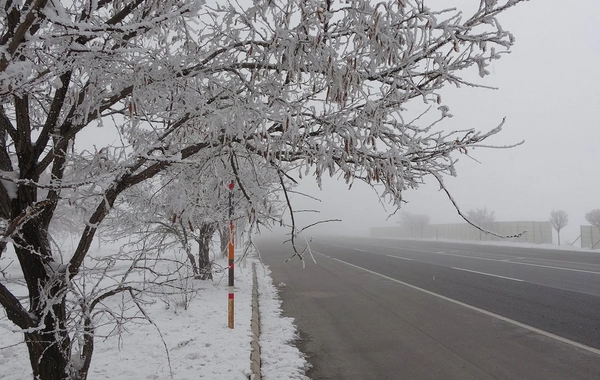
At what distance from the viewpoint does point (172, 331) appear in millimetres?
6898

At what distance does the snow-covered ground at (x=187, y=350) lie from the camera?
497 centimetres

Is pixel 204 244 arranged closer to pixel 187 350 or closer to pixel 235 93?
pixel 187 350

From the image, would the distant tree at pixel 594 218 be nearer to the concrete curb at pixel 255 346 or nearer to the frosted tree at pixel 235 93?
the concrete curb at pixel 255 346

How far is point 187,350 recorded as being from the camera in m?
5.82

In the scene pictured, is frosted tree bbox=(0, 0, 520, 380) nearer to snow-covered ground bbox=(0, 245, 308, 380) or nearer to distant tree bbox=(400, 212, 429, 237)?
snow-covered ground bbox=(0, 245, 308, 380)

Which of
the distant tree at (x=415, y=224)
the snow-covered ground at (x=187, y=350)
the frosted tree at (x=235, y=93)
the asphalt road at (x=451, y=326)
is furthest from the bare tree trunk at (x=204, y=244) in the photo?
the distant tree at (x=415, y=224)

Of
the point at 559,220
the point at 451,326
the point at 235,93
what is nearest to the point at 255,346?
the point at 451,326

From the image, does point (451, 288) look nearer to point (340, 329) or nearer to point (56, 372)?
point (340, 329)

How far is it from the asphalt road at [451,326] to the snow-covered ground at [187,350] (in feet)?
1.54

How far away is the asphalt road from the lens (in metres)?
5.51

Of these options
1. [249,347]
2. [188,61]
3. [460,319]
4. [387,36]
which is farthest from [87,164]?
[460,319]

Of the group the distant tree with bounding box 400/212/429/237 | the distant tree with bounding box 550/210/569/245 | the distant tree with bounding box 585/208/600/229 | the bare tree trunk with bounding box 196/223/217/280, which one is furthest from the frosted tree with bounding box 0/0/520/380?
the distant tree with bounding box 400/212/429/237

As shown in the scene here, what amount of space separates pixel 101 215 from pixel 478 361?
17.5 feet

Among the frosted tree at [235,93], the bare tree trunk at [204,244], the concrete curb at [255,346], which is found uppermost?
the frosted tree at [235,93]
